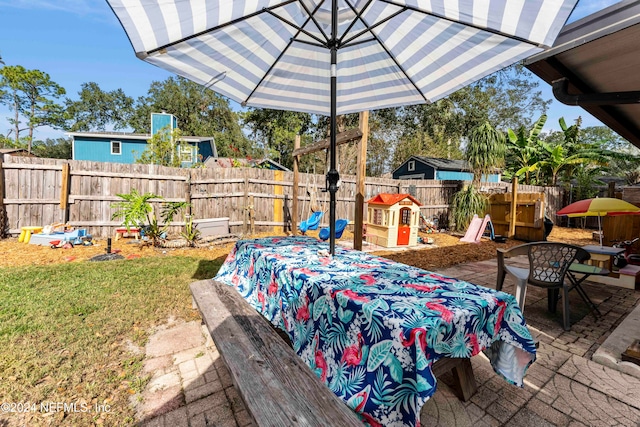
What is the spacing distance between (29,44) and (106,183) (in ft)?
95.2

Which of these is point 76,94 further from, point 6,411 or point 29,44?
point 6,411

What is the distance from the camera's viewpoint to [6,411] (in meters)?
1.77

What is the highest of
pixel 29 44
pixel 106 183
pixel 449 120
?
pixel 29 44

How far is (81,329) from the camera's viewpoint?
275cm

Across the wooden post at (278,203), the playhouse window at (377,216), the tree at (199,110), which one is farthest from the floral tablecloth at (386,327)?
the tree at (199,110)

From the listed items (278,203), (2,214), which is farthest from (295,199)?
(2,214)

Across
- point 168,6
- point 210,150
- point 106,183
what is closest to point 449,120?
point 210,150

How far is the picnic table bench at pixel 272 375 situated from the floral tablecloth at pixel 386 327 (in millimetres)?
162

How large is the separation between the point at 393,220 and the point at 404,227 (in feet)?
1.45

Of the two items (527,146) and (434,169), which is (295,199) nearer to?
(527,146)

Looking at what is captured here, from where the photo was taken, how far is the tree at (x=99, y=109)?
36.0 meters

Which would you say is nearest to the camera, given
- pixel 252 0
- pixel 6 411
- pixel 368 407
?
pixel 368 407

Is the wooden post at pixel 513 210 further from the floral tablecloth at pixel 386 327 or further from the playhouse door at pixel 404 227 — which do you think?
the floral tablecloth at pixel 386 327

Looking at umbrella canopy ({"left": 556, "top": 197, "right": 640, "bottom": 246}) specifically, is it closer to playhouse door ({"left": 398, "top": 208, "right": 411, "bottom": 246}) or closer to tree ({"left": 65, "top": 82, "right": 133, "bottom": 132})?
playhouse door ({"left": 398, "top": 208, "right": 411, "bottom": 246})
